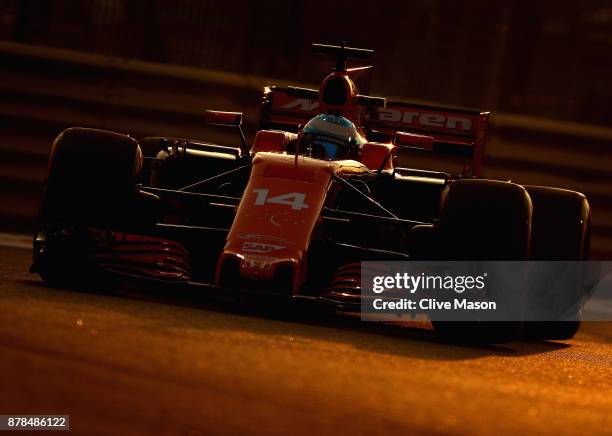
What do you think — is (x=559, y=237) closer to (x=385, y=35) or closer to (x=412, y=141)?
(x=412, y=141)

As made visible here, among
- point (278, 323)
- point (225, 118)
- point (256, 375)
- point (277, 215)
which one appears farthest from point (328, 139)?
point (256, 375)

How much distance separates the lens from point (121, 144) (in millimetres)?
8789

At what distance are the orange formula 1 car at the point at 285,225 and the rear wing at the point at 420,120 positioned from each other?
1.55 metres

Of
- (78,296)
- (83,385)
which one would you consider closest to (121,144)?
(78,296)

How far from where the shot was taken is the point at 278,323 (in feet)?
25.9

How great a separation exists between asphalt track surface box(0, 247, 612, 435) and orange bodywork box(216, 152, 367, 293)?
295 millimetres

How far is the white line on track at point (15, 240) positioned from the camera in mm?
11595

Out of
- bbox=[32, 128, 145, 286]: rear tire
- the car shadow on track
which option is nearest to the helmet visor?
the car shadow on track

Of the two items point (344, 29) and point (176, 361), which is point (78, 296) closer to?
point (176, 361)

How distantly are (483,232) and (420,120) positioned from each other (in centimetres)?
334

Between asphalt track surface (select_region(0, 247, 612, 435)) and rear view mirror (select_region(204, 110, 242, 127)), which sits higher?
rear view mirror (select_region(204, 110, 242, 127))

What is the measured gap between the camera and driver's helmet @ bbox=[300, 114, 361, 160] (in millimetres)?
9805

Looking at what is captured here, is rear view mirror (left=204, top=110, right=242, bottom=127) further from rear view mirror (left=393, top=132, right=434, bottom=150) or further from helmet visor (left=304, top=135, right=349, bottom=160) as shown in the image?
rear view mirror (left=393, top=132, right=434, bottom=150)

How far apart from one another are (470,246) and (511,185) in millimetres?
442
